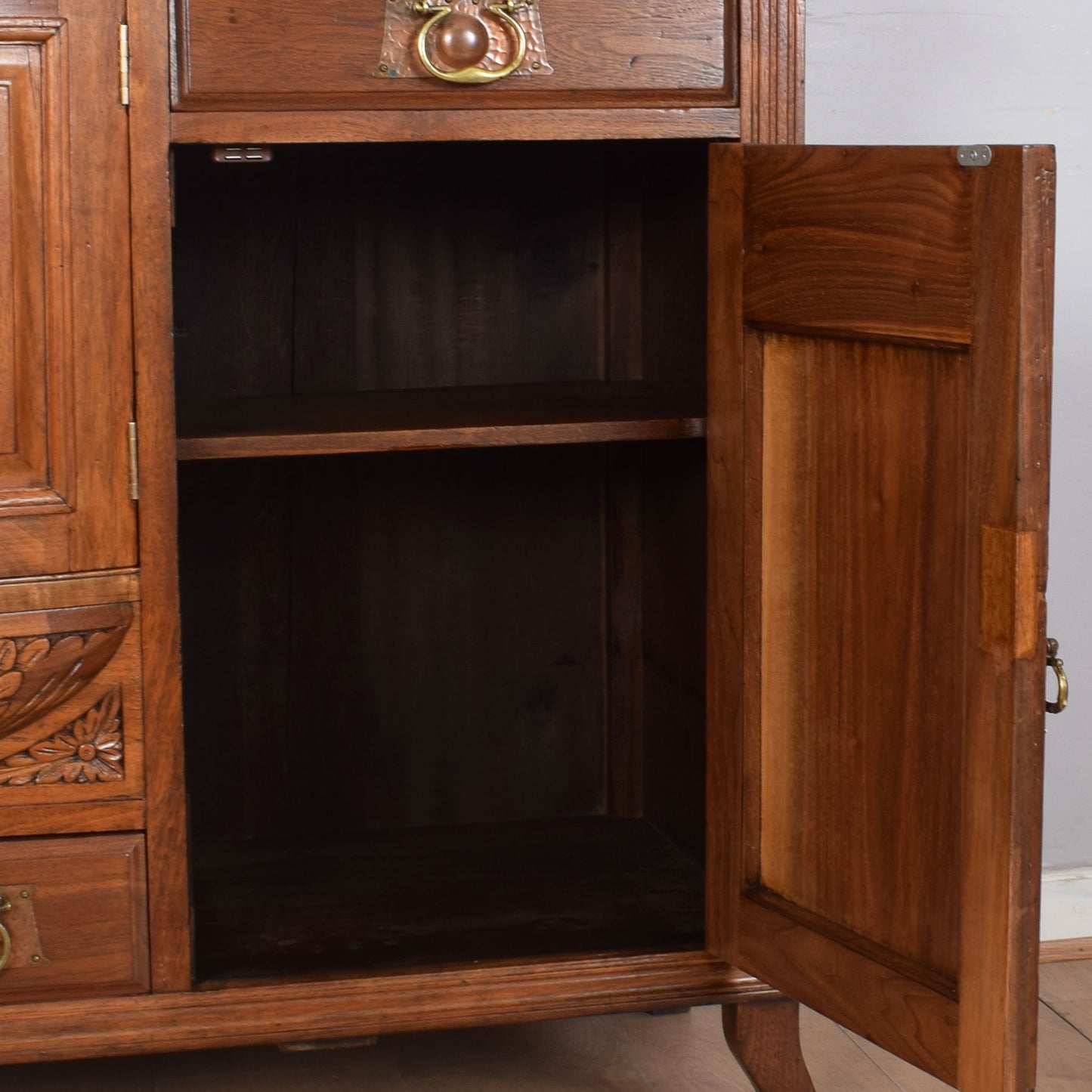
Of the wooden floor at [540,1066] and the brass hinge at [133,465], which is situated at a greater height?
the brass hinge at [133,465]

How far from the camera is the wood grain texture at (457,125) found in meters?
1.41

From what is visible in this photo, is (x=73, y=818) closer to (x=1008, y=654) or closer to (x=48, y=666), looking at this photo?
(x=48, y=666)

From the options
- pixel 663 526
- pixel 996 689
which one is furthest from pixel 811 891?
pixel 663 526

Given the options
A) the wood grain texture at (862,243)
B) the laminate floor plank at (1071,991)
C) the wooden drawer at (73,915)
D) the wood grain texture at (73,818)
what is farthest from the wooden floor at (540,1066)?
the wood grain texture at (862,243)

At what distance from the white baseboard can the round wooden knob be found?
1.43m

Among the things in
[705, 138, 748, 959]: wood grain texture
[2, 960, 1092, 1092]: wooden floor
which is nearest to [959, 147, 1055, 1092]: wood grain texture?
[705, 138, 748, 959]: wood grain texture

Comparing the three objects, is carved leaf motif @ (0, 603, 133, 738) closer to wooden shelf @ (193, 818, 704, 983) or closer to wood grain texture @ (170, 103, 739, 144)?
wooden shelf @ (193, 818, 704, 983)

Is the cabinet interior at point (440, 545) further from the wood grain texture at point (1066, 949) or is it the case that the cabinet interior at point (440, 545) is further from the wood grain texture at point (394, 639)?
the wood grain texture at point (1066, 949)

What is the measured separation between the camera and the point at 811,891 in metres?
1.48

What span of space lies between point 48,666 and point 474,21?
2.35 ft

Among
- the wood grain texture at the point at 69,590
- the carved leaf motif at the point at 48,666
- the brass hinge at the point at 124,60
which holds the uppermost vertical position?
the brass hinge at the point at 124,60

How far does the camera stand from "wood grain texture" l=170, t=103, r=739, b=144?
4.63 ft

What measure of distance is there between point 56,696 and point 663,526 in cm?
84

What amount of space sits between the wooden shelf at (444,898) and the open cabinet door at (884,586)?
0.63 ft
